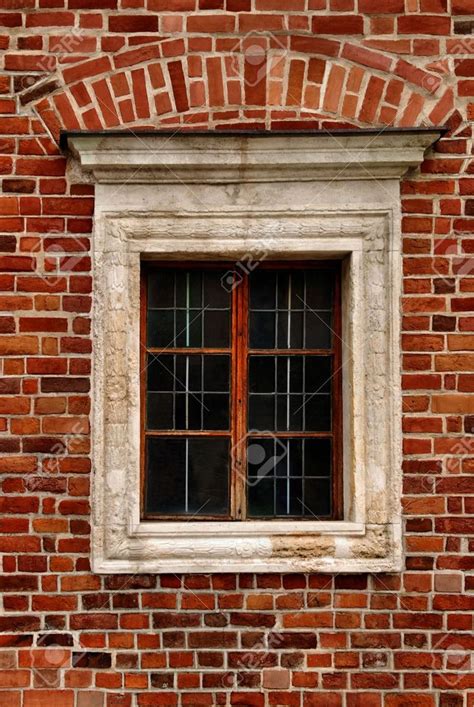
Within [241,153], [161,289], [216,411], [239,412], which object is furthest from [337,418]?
[241,153]

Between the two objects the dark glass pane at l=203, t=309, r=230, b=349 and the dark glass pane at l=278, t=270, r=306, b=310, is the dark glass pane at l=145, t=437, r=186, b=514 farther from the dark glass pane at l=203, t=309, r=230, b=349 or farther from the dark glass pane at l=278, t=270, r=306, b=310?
the dark glass pane at l=278, t=270, r=306, b=310

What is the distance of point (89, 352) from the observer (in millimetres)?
3574

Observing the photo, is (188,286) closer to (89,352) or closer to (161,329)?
(161,329)

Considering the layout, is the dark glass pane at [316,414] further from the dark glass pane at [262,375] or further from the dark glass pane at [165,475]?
the dark glass pane at [165,475]

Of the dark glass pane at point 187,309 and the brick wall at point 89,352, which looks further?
the dark glass pane at point 187,309

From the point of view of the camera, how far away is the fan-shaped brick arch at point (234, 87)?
3.56m

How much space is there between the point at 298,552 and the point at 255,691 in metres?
0.66

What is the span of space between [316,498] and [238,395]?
0.63 meters

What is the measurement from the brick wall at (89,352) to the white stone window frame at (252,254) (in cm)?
8

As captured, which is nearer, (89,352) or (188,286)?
(89,352)

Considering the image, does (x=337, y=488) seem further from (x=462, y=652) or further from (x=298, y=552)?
(x=462, y=652)

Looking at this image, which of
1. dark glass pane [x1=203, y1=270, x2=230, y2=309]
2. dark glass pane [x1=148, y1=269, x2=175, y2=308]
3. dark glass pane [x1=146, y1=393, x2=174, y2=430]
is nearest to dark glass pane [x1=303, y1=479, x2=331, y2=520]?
dark glass pane [x1=146, y1=393, x2=174, y2=430]

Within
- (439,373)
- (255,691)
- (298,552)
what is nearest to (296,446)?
(298,552)

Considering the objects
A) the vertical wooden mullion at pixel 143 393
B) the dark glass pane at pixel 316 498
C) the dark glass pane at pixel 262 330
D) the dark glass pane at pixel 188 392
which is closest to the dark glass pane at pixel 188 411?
the dark glass pane at pixel 188 392
